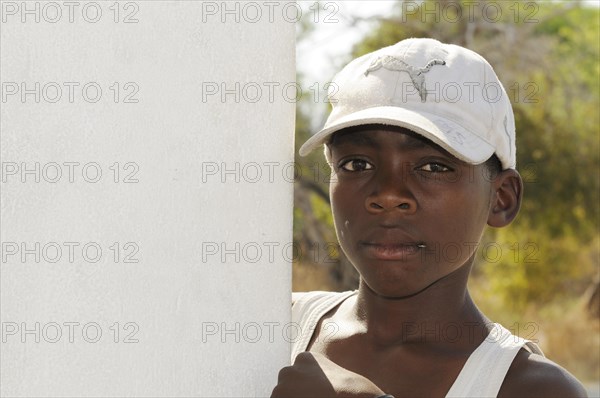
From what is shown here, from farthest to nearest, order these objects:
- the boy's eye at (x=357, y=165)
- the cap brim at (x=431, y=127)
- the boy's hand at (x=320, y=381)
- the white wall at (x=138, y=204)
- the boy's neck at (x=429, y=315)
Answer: the boy's neck at (x=429, y=315) → the boy's eye at (x=357, y=165) → the cap brim at (x=431, y=127) → the boy's hand at (x=320, y=381) → the white wall at (x=138, y=204)

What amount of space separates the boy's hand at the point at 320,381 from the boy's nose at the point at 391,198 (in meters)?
0.36

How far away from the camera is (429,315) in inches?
66.7

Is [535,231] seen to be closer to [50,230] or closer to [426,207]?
[426,207]

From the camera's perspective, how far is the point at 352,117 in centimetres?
150

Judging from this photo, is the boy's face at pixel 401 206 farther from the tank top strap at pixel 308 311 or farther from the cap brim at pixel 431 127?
the tank top strap at pixel 308 311

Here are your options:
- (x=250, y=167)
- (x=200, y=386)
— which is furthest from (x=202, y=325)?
(x=250, y=167)

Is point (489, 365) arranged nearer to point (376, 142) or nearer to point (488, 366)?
point (488, 366)

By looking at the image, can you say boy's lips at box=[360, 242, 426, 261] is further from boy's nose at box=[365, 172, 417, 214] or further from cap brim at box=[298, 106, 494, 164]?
cap brim at box=[298, 106, 494, 164]

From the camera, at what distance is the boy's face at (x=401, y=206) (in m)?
1.52

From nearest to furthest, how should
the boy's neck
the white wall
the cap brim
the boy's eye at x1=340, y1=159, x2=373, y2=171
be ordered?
the white wall < the cap brim < the boy's eye at x1=340, y1=159, x2=373, y2=171 < the boy's neck

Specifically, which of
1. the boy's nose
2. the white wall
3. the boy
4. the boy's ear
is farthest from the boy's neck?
the white wall

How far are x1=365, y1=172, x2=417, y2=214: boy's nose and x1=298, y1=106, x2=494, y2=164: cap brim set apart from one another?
95mm

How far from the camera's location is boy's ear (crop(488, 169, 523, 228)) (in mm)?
1681

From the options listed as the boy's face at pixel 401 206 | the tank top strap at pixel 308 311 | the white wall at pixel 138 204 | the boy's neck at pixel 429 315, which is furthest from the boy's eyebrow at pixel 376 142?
the white wall at pixel 138 204
